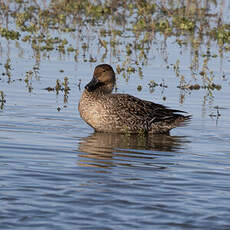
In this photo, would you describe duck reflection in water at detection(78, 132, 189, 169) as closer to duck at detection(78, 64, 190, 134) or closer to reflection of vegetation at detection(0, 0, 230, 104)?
duck at detection(78, 64, 190, 134)

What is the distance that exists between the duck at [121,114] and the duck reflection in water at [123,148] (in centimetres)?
16

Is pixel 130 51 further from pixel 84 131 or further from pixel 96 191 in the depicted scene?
pixel 96 191

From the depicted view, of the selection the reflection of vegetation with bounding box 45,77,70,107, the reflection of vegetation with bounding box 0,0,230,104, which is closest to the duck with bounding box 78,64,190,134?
the reflection of vegetation with bounding box 45,77,70,107

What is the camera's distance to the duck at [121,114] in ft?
38.2

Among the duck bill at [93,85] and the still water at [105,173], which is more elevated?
the duck bill at [93,85]

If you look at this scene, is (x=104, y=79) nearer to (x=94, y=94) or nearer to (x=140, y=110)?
(x=94, y=94)

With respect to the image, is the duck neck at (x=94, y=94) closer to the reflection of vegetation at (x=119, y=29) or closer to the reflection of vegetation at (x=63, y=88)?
the reflection of vegetation at (x=63, y=88)

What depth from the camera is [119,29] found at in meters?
21.2

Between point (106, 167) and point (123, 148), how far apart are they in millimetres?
1556

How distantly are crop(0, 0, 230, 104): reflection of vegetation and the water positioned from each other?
271 cm

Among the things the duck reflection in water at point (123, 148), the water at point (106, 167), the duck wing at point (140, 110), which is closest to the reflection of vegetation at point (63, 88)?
the water at point (106, 167)

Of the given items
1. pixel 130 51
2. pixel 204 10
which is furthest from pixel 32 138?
pixel 204 10

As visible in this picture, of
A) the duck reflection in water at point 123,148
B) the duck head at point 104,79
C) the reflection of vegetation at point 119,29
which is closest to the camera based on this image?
the duck reflection in water at point 123,148

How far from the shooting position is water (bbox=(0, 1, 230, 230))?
687 cm
